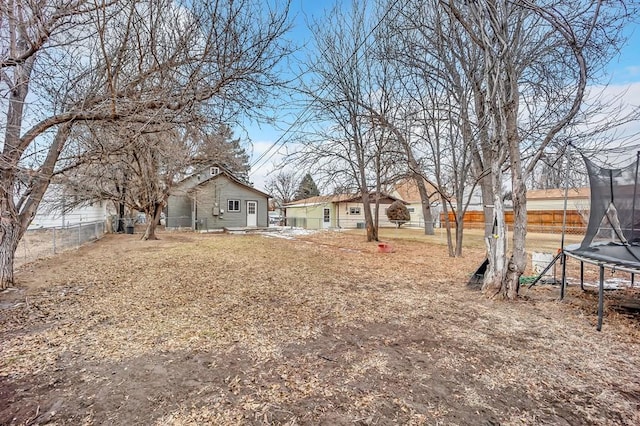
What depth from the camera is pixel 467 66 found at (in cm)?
758

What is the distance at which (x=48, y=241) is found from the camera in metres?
9.35

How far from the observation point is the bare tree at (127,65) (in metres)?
3.60

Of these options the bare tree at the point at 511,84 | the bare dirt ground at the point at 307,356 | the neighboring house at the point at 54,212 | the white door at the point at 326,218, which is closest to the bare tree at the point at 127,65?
the bare dirt ground at the point at 307,356

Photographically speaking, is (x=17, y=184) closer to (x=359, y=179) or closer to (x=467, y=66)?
(x=467, y=66)

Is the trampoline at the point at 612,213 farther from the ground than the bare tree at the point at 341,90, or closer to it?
closer to it

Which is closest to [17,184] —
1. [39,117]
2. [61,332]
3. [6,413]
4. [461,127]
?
[39,117]

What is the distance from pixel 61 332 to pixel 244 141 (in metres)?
3.66

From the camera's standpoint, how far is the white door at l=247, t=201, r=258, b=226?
72.0 ft

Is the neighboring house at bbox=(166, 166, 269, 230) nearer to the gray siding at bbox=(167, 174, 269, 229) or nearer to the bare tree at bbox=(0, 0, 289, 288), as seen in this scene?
the gray siding at bbox=(167, 174, 269, 229)

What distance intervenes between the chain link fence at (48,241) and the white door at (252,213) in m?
10.8

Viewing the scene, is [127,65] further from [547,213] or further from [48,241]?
[547,213]

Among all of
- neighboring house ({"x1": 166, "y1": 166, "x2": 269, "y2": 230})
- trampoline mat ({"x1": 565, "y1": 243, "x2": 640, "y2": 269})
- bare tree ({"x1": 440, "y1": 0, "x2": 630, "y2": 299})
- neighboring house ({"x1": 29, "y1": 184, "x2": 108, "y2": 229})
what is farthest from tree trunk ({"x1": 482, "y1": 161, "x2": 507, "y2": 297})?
neighboring house ({"x1": 166, "y1": 166, "x2": 269, "y2": 230})

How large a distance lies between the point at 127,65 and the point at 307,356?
450cm

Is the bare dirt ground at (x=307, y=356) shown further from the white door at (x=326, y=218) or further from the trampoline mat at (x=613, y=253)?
the white door at (x=326, y=218)
